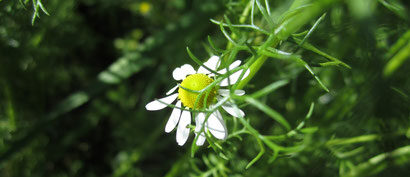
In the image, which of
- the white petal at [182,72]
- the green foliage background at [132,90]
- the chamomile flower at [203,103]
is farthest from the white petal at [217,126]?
the green foliage background at [132,90]

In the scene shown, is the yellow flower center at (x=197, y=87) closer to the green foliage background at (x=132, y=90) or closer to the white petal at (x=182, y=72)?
the white petal at (x=182, y=72)

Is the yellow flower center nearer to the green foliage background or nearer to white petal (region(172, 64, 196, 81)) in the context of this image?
white petal (region(172, 64, 196, 81))

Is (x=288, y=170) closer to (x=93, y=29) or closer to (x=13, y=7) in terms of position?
(x=13, y=7)

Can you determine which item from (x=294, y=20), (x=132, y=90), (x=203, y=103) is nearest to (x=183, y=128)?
(x=203, y=103)

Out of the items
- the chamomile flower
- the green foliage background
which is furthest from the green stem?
the green foliage background

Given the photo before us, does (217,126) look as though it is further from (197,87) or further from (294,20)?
(294,20)

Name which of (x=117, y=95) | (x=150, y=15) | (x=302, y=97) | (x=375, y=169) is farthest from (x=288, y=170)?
(x=150, y=15)

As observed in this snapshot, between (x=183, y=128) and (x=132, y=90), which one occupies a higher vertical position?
(x=132, y=90)
